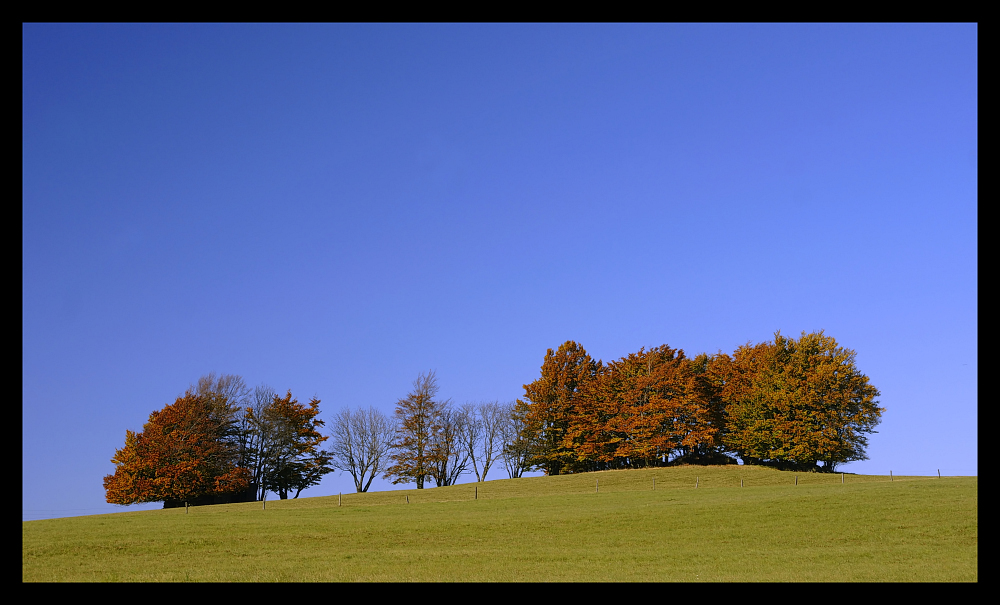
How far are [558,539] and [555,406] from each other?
42244 mm

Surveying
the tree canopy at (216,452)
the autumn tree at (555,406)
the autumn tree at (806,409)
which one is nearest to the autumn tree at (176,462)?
the tree canopy at (216,452)

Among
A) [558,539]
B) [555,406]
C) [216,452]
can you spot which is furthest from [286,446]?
[558,539]

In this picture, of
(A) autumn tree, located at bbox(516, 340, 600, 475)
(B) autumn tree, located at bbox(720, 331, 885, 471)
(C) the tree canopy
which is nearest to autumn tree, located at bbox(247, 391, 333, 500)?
(C) the tree canopy

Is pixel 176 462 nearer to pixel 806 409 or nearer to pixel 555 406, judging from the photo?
pixel 555 406

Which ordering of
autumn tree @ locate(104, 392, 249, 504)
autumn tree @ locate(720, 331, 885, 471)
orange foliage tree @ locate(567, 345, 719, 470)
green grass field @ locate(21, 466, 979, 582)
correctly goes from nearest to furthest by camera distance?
green grass field @ locate(21, 466, 979, 582) → autumn tree @ locate(104, 392, 249, 504) → autumn tree @ locate(720, 331, 885, 471) → orange foliage tree @ locate(567, 345, 719, 470)

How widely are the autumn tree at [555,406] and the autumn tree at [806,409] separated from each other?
47.9 ft

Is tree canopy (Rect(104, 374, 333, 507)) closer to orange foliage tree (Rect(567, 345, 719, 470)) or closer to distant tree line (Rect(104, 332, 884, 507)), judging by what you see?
distant tree line (Rect(104, 332, 884, 507))

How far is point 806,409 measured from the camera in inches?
2557

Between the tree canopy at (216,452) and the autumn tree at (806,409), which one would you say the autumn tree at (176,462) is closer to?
the tree canopy at (216,452)

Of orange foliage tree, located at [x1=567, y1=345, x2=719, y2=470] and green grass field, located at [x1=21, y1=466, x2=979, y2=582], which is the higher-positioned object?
orange foliage tree, located at [x1=567, y1=345, x2=719, y2=470]

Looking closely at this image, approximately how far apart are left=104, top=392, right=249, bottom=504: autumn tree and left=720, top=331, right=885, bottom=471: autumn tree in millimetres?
43815

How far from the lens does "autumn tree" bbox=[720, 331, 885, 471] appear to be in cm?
6388
